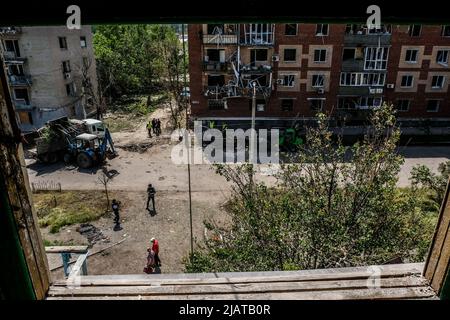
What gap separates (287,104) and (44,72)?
16.8 meters

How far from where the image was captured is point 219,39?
2334 centimetres

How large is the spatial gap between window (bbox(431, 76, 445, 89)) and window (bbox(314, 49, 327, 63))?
25.9 ft

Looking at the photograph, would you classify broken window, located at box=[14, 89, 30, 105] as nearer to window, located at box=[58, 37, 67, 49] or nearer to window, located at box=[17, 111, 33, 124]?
window, located at box=[17, 111, 33, 124]

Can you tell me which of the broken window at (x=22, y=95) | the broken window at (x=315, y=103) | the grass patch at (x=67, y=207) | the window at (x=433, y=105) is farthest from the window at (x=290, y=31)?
the broken window at (x=22, y=95)

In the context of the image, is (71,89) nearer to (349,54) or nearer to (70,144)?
(70,144)

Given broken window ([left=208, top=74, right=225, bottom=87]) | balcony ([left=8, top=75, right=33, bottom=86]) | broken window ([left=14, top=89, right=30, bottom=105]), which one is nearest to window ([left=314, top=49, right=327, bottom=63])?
broken window ([left=208, top=74, right=225, bottom=87])

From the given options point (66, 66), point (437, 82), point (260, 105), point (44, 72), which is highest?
point (66, 66)

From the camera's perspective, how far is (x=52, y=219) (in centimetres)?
1494

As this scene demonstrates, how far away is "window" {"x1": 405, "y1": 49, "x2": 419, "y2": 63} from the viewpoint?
80.5 feet

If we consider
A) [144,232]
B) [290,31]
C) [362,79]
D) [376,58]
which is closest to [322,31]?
[290,31]

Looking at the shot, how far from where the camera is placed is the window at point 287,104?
84.2 feet

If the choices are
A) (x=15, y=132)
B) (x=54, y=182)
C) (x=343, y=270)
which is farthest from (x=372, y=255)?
(x=54, y=182)

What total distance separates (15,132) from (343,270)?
2.63m
